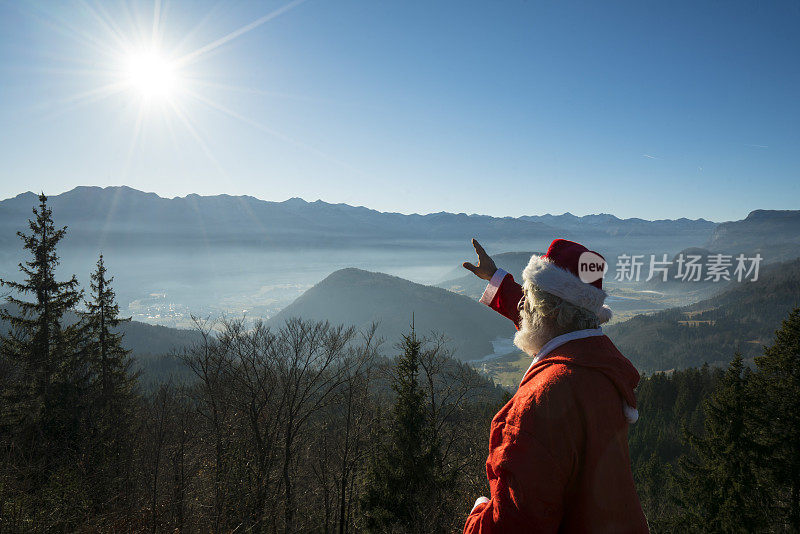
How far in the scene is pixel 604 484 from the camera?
1618 mm

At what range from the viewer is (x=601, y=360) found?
1688 mm

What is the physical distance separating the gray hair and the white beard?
2.0 inches

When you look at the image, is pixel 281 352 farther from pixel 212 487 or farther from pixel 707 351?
pixel 707 351

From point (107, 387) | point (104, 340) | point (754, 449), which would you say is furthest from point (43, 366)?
point (754, 449)

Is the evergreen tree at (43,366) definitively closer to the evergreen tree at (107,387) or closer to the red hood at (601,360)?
the evergreen tree at (107,387)

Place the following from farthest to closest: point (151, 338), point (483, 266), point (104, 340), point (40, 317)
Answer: point (151, 338) < point (104, 340) < point (40, 317) < point (483, 266)

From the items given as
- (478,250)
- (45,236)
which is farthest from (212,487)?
(478,250)

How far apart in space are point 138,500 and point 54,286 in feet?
34.7

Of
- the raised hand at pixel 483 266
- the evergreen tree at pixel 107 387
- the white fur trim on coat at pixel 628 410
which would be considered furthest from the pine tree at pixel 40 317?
the white fur trim on coat at pixel 628 410

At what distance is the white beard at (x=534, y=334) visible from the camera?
6.95ft

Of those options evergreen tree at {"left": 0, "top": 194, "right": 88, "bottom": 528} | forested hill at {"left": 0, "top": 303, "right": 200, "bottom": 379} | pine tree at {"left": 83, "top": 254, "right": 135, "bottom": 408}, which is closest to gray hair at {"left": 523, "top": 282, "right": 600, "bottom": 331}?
evergreen tree at {"left": 0, "top": 194, "right": 88, "bottom": 528}

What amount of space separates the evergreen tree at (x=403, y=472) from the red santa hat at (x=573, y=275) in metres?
12.3

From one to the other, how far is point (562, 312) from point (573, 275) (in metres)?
0.23

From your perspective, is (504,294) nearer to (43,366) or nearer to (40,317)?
(43,366)
